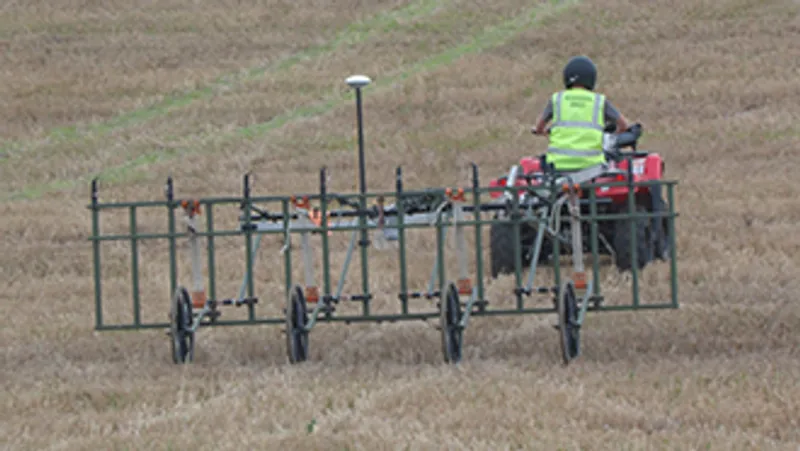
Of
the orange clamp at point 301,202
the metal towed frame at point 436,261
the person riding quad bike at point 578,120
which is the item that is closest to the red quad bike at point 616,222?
the person riding quad bike at point 578,120

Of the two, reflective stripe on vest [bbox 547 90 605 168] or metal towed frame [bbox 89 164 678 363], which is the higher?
reflective stripe on vest [bbox 547 90 605 168]

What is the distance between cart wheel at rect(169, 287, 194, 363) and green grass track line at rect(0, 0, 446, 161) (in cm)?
1960

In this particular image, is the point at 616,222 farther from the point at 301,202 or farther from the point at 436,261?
the point at 301,202

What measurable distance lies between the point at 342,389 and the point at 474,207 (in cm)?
218

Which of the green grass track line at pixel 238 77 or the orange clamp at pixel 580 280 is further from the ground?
the green grass track line at pixel 238 77

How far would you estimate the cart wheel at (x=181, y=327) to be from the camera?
12.1m

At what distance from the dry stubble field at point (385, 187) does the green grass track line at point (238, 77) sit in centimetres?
11

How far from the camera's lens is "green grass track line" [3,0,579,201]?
28094mm

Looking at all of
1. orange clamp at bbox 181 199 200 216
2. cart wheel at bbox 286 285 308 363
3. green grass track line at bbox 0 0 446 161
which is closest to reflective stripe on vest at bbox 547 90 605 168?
cart wheel at bbox 286 285 308 363

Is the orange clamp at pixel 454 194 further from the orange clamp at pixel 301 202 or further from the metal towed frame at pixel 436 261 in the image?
the orange clamp at pixel 301 202

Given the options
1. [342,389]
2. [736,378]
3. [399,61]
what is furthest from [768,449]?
[399,61]

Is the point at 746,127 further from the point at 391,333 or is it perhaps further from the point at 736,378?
the point at 736,378

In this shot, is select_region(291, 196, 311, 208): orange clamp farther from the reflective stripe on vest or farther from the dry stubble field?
the reflective stripe on vest

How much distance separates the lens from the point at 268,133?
3088cm
